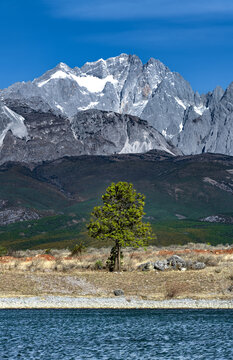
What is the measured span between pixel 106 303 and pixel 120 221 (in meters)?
21.1

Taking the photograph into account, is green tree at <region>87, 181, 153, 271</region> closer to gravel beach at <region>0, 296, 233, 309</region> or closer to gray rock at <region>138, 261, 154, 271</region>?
gray rock at <region>138, 261, 154, 271</region>

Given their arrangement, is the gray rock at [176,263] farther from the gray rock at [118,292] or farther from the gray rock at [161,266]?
the gray rock at [118,292]

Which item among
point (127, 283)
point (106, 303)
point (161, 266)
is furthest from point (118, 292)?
point (161, 266)

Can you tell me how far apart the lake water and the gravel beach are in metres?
2.41

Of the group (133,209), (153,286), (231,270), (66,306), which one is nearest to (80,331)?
(66,306)

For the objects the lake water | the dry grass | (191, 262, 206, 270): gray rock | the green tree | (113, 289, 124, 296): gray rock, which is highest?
the green tree

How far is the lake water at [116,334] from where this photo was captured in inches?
1481

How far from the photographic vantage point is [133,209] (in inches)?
3115

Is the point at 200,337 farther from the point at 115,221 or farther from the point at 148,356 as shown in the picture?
the point at 115,221

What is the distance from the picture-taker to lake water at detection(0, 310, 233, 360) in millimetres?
37625

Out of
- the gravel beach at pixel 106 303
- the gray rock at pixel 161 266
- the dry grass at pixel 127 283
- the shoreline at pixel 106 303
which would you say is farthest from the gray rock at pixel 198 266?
the gravel beach at pixel 106 303

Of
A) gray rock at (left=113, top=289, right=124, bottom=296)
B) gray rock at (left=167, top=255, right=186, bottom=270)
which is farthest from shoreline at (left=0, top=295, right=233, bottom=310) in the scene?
gray rock at (left=167, top=255, right=186, bottom=270)

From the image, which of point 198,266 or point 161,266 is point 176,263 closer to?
point 161,266

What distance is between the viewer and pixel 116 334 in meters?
44.8
